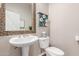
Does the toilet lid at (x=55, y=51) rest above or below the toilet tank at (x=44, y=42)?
below

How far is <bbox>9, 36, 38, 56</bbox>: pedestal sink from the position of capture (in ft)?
5.58

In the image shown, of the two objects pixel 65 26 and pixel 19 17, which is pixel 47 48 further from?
pixel 19 17

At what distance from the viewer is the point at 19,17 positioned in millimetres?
1835

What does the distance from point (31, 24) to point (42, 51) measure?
0.49m

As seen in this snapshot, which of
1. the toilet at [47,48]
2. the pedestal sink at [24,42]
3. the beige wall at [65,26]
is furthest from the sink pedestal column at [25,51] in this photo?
the beige wall at [65,26]

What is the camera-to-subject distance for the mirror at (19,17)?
1.78 m

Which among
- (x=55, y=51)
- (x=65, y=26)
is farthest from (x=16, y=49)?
(x=65, y=26)

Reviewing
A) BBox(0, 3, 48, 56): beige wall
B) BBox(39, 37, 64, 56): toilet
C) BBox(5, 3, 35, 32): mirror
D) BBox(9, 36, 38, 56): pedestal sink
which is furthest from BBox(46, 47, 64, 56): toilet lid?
BBox(5, 3, 35, 32): mirror

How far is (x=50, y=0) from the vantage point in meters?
1.81

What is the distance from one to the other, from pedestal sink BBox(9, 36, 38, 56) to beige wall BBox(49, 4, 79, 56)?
0.34 meters

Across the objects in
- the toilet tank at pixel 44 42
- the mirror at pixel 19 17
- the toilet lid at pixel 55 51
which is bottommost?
the toilet lid at pixel 55 51

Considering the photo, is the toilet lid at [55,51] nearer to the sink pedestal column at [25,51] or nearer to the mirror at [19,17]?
the sink pedestal column at [25,51]

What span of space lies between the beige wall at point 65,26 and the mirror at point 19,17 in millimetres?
333

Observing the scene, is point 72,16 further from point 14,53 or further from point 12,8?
point 14,53
